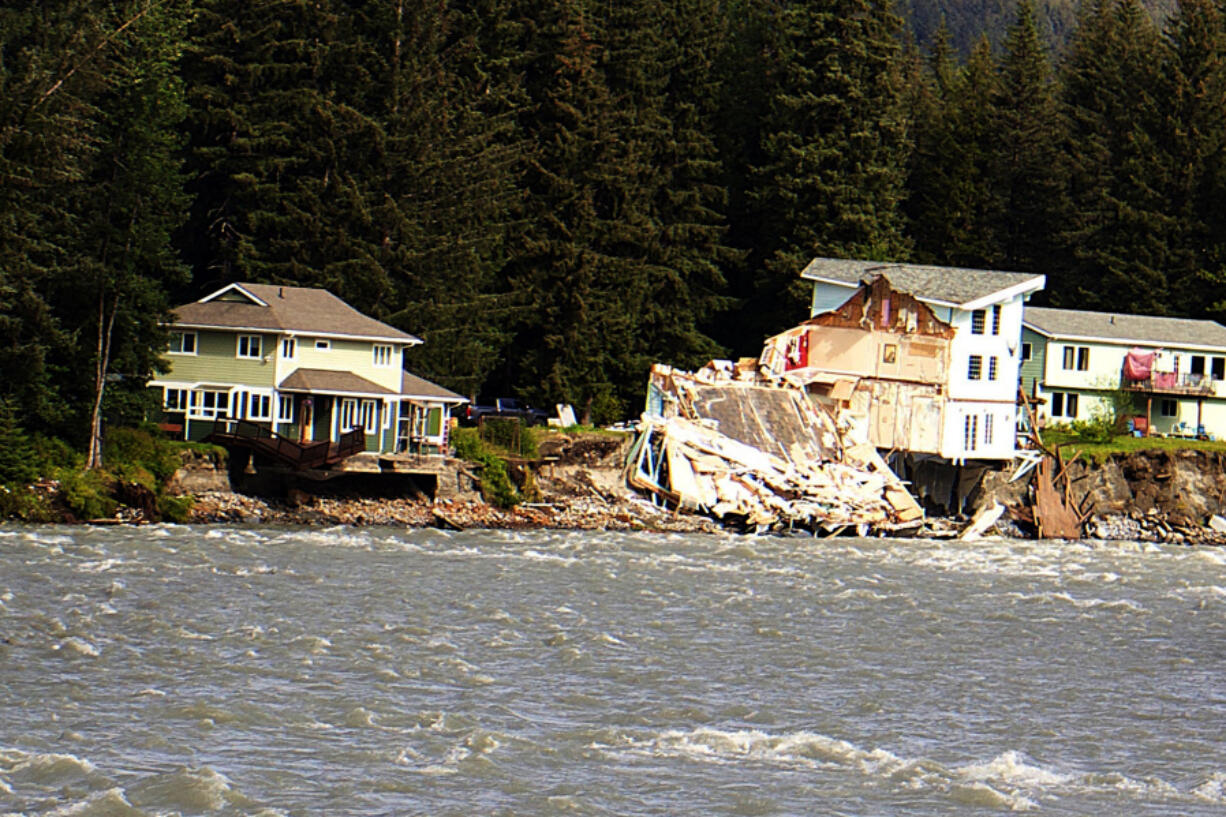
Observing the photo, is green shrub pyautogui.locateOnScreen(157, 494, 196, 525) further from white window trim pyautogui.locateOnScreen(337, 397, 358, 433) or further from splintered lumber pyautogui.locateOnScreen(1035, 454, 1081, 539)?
splintered lumber pyautogui.locateOnScreen(1035, 454, 1081, 539)

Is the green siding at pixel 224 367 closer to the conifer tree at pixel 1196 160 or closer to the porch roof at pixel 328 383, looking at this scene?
the porch roof at pixel 328 383

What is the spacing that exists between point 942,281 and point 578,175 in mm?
18569

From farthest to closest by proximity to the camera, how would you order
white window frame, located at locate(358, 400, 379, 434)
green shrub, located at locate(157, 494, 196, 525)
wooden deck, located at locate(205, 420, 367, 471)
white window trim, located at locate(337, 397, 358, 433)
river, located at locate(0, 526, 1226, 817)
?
white window frame, located at locate(358, 400, 379, 434)
white window trim, located at locate(337, 397, 358, 433)
wooden deck, located at locate(205, 420, 367, 471)
green shrub, located at locate(157, 494, 196, 525)
river, located at locate(0, 526, 1226, 817)

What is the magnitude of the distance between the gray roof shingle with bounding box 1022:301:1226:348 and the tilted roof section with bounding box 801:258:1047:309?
10089mm

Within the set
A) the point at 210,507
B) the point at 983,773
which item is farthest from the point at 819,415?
the point at 983,773

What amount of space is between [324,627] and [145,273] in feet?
84.8

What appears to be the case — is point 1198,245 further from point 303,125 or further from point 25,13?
point 25,13

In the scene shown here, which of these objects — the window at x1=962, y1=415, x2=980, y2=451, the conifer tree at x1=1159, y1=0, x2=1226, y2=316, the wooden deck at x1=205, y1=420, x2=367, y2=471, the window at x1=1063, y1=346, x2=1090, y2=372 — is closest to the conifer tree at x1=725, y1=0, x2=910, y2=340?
the window at x1=1063, y1=346, x2=1090, y2=372

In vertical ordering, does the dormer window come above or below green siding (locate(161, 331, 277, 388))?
above

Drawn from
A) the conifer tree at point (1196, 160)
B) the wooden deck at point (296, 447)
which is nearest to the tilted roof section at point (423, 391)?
the wooden deck at point (296, 447)

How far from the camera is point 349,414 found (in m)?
57.3

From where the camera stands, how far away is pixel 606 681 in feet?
87.2

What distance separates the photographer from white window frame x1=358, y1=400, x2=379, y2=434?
5759cm

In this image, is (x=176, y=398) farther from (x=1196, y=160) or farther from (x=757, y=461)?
(x=1196, y=160)
